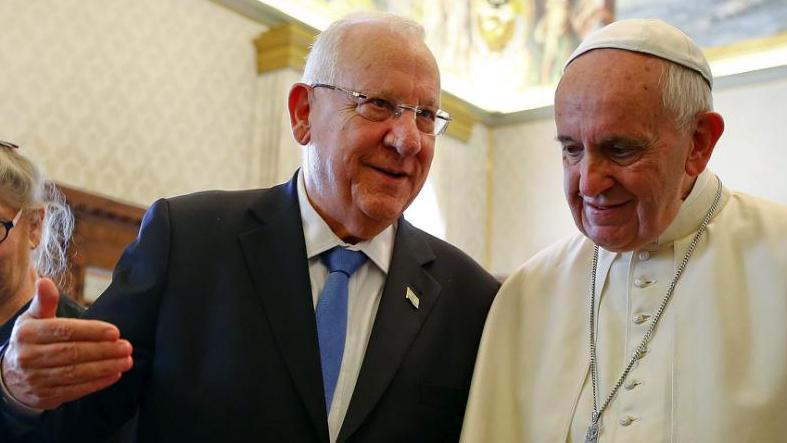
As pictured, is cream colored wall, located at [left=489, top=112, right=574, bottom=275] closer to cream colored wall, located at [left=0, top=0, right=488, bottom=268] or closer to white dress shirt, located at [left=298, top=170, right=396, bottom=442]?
cream colored wall, located at [left=0, top=0, right=488, bottom=268]

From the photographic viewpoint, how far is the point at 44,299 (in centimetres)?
190

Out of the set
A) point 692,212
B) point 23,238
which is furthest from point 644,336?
point 23,238

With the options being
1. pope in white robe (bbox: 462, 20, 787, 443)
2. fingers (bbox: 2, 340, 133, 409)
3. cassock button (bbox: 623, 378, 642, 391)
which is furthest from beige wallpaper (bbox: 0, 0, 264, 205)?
cassock button (bbox: 623, 378, 642, 391)

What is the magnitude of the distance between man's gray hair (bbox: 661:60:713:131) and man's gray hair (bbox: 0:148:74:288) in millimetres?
1999

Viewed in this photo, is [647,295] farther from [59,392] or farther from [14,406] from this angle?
[14,406]

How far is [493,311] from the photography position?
2.68 metres

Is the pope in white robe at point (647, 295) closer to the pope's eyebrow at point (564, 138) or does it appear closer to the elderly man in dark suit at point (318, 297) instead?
the pope's eyebrow at point (564, 138)

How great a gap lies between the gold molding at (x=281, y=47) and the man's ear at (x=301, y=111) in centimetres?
494

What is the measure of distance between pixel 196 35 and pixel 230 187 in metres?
1.23

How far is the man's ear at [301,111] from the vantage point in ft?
9.14

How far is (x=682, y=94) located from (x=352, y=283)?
3.30 feet

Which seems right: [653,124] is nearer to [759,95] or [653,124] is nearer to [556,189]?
[759,95]

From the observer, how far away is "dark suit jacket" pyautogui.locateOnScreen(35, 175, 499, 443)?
7.60 feet

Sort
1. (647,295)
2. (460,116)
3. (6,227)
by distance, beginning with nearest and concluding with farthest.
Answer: (647,295) → (6,227) → (460,116)
